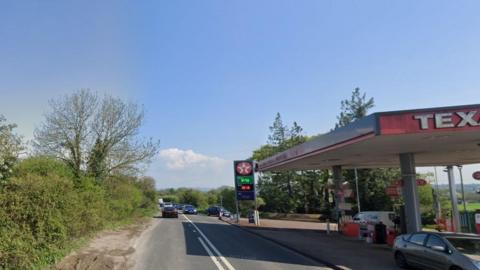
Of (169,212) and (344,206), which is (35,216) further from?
(169,212)

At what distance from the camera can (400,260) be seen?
16.0 meters

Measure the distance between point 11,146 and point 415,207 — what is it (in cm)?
1749

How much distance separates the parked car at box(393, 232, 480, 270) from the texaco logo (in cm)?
2674

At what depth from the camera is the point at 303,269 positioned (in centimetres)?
1518

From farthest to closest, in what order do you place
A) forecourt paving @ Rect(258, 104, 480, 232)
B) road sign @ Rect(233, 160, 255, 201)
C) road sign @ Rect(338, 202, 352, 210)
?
road sign @ Rect(233, 160, 255, 201) → road sign @ Rect(338, 202, 352, 210) → forecourt paving @ Rect(258, 104, 480, 232)

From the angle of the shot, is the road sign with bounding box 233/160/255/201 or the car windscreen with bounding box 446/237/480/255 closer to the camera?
the car windscreen with bounding box 446/237/480/255

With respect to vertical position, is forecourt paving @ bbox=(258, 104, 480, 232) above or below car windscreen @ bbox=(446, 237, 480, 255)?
above

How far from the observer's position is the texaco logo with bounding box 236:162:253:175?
42375mm

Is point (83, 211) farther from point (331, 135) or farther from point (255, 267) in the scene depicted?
point (331, 135)

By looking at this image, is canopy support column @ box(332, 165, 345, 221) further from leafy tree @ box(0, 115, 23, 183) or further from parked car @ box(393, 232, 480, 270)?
leafy tree @ box(0, 115, 23, 183)

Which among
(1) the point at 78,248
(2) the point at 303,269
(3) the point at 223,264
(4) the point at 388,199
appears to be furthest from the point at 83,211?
(4) the point at 388,199

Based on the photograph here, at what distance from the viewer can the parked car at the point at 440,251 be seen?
1248 centimetres

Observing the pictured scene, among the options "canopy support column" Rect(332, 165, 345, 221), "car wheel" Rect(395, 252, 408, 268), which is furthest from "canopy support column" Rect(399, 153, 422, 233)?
"canopy support column" Rect(332, 165, 345, 221)

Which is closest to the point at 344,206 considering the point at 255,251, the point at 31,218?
the point at 255,251
